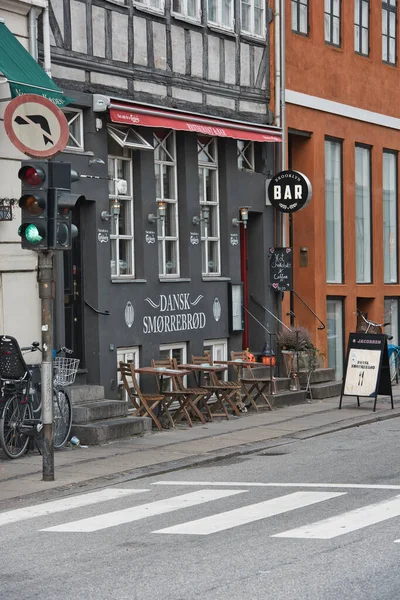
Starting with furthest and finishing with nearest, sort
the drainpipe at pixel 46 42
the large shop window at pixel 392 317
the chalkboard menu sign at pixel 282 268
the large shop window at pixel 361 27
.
A: the large shop window at pixel 392 317 < the large shop window at pixel 361 27 < the chalkboard menu sign at pixel 282 268 < the drainpipe at pixel 46 42

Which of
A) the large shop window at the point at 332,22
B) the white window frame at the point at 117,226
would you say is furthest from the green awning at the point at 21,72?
the large shop window at the point at 332,22

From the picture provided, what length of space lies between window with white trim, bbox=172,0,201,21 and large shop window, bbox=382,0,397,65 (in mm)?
7085

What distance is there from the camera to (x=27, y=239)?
12.2 metres

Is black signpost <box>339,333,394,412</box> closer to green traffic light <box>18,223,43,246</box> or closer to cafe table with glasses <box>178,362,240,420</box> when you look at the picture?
cafe table with glasses <box>178,362,240,420</box>

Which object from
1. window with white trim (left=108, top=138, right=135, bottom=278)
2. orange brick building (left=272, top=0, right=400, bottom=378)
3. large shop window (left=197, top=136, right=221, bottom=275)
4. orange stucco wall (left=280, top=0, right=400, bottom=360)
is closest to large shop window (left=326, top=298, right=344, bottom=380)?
orange brick building (left=272, top=0, right=400, bottom=378)

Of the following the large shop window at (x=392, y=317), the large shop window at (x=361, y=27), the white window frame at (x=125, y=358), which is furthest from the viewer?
the large shop window at (x=392, y=317)

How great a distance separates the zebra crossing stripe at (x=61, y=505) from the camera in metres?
10.4

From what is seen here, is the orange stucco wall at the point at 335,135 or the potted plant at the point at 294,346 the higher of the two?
the orange stucco wall at the point at 335,135

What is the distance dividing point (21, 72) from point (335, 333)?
1075 cm

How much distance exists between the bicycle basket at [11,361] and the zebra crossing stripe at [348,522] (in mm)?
5328

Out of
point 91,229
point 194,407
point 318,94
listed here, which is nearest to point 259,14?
point 318,94

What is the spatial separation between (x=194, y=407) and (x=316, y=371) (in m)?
4.66

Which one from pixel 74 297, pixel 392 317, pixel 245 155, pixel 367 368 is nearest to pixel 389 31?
pixel 392 317

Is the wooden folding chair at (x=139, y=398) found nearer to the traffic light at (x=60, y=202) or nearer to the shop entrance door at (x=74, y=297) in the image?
the shop entrance door at (x=74, y=297)
